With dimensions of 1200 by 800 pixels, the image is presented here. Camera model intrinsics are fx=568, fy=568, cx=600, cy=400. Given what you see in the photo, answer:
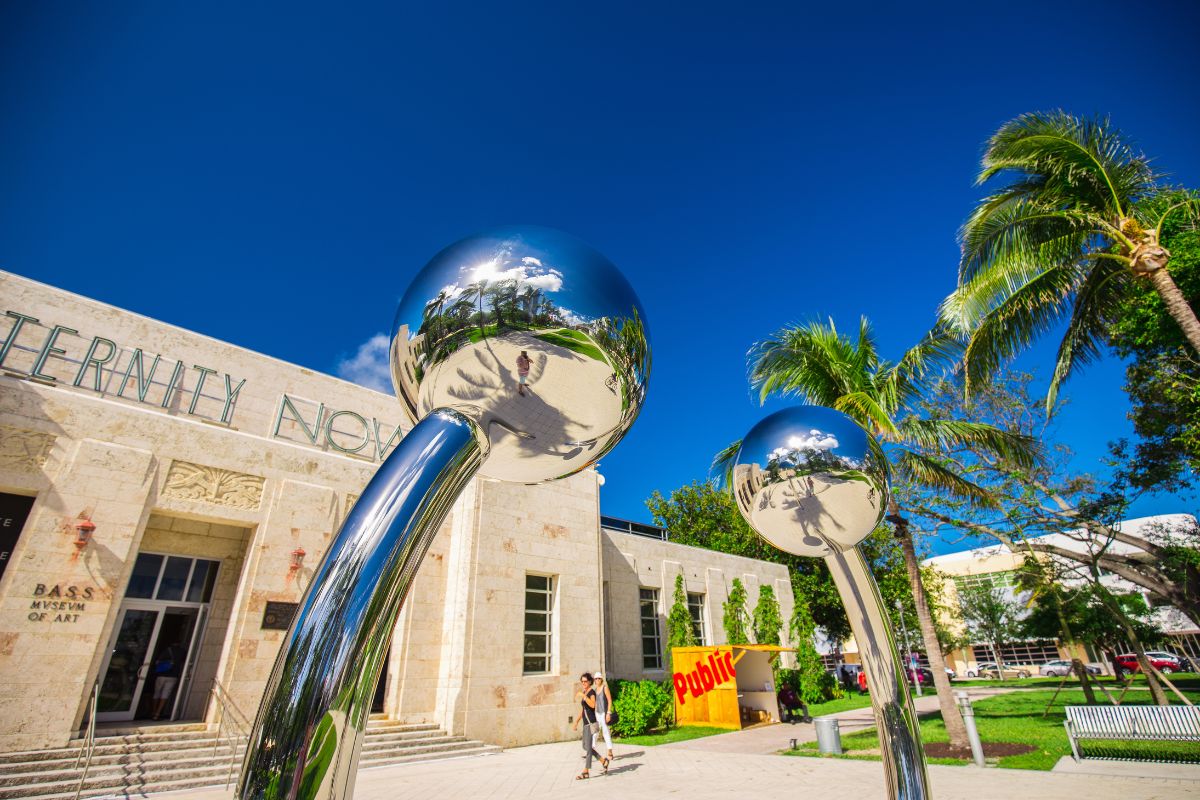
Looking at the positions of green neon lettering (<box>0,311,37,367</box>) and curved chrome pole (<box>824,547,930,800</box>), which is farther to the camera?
green neon lettering (<box>0,311,37,367</box>)

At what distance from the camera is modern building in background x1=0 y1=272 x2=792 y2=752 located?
10031mm

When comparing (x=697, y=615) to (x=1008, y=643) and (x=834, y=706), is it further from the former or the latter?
(x=1008, y=643)

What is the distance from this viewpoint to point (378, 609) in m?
0.83

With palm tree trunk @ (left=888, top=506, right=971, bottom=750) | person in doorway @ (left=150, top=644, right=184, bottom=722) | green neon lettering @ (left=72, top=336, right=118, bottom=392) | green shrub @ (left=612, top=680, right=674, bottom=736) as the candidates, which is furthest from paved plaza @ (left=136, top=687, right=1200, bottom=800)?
green neon lettering @ (left=72, top=336, right=118, bottom=392)

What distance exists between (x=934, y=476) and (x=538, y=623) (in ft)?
35.2

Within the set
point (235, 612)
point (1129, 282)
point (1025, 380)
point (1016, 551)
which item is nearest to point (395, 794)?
point (235, 612)

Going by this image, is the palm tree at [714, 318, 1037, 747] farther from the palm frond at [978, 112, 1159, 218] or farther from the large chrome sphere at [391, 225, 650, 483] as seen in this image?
the large chrome sphere at [391, 225, 650, 483]

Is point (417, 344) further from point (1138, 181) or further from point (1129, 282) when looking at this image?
point (1129, 282)

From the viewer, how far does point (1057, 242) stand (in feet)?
34.1

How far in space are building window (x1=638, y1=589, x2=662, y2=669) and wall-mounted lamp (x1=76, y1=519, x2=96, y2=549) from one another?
16.1m

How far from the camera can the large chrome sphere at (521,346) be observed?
107 centimetres

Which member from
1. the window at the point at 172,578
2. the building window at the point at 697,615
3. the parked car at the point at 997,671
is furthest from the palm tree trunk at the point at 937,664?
the parked car at the point at 997,671

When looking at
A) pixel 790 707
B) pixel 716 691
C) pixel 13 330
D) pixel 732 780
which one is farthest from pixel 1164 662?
pixel 13 330

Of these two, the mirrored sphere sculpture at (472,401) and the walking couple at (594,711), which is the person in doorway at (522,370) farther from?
the walking couple at (594,711)
